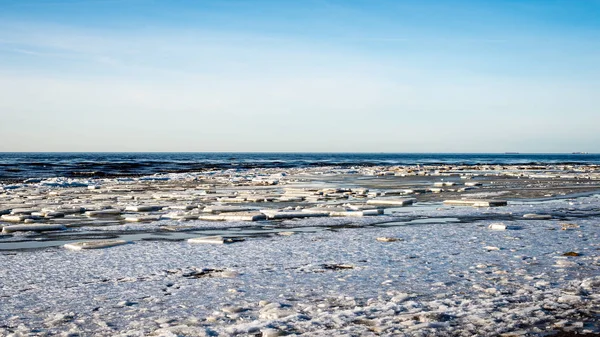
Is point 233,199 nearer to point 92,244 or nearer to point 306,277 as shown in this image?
point 92,244

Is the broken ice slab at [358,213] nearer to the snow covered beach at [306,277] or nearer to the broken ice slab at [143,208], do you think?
the snow covered beach at [306,277]

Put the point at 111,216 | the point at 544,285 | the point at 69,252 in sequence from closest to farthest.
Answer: the point at 544,285
the point at 69,252
the point at 111,216

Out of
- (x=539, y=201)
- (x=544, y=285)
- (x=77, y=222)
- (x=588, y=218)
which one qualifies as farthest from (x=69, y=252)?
(x=539, y=201)

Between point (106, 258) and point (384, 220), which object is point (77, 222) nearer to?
point (106, 258)

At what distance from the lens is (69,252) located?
6867 millimetres

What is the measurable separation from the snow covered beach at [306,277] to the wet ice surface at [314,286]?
15mm

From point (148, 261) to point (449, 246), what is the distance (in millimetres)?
3609

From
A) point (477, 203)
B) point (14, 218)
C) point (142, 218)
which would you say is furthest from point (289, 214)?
point (14, 218)

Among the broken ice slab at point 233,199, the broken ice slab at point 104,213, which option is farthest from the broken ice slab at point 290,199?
the broken ice slab at point 104,213

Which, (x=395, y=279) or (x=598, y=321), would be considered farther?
(x=395, y=279)

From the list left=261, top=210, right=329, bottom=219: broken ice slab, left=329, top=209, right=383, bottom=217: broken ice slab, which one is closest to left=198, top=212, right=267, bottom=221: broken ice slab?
left=261, top=210, right=329, bottom=219: broken ice slab

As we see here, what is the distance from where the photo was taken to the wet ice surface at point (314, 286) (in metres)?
4.08

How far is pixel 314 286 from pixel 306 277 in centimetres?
36

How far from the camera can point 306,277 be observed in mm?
5543
